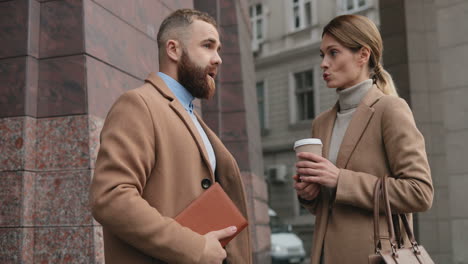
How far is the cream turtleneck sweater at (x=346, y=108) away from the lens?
8.76 feet

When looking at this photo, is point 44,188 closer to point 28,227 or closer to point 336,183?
point 28,227

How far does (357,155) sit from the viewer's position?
254cm

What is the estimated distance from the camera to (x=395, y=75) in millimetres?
8422

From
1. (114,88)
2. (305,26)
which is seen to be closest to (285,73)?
(305,26)

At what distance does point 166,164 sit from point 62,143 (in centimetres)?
174

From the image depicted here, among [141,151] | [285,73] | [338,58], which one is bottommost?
[141,151]

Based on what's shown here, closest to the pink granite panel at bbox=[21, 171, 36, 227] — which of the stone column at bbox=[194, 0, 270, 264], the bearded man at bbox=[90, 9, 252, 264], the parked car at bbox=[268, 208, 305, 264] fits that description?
the bearded man at bbox=[90, 9, 252, 264]

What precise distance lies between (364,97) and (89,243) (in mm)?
Answer: 1984

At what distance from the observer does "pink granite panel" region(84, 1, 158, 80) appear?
3959 millimetres

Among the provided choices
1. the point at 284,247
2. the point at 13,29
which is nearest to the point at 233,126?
the point at 13,29

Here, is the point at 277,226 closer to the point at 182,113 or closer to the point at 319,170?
the point at 319,170

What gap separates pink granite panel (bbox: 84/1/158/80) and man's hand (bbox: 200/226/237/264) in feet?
6.90

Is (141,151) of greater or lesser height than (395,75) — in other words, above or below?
below

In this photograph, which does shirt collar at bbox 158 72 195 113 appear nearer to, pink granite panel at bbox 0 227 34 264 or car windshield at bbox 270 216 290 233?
pink granite panel at bbox 0 227 34 264
